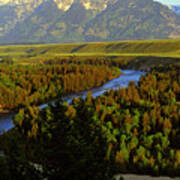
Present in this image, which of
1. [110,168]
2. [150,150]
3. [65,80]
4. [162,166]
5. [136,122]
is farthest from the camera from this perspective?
[65,80]

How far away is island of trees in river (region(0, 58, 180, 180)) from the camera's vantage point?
30.3 ft

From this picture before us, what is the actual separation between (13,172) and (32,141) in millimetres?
17170

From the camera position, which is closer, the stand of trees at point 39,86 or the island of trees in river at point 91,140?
the island of trees in river at point 91,140

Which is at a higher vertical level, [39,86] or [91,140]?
[91,140]

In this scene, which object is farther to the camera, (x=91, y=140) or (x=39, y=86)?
(x=39, y=86)

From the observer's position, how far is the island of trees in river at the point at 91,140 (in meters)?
9.23

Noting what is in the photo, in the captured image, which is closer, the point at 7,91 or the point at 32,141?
the point at 32,141

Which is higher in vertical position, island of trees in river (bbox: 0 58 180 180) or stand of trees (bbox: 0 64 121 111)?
island of trees in river (bbox: 0 58 180 180)

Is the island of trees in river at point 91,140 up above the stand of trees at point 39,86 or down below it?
above

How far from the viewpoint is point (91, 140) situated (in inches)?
419

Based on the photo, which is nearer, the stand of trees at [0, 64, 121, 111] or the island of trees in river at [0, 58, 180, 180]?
the island of trees in river at [0, 58, 180, 180]

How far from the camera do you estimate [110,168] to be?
34.0 ft

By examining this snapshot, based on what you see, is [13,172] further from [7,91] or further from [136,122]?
[7,91]

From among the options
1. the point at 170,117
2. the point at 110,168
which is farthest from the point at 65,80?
the point at 110,168
